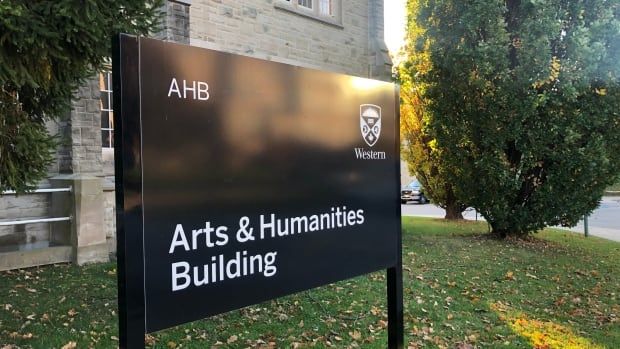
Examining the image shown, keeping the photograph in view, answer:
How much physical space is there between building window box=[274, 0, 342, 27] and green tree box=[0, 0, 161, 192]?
771cm

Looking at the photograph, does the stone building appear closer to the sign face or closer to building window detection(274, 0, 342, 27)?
building window detection(274, 0, 342, 27)

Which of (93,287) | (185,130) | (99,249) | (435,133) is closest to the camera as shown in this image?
(185,130)

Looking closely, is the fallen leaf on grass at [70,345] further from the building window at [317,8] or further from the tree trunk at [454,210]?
Answer: the tree trunk at [454,210]

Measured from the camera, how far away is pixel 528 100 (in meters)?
9.36

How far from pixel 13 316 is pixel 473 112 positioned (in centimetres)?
841

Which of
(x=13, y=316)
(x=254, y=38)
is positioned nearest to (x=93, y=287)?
(x=13, y=316)

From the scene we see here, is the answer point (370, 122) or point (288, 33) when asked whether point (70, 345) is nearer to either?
point (370, 122)

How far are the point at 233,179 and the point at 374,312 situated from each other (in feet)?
11.4

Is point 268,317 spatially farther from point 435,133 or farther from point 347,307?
point 435,133

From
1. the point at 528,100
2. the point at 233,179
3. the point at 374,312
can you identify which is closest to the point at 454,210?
the point at 528,100

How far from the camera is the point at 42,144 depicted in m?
4.25

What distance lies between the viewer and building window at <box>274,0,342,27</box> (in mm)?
11930

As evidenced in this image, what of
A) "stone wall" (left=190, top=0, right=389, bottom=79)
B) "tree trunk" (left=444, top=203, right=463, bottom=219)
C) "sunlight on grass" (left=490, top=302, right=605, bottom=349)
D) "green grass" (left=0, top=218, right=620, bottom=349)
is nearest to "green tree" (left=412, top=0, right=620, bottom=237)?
"green grass" (left=0, top=218, right=620, bottom=349)

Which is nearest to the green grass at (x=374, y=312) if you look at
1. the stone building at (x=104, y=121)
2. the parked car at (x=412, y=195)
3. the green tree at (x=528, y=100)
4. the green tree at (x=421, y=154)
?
the stone building at (x=104, y=121)
